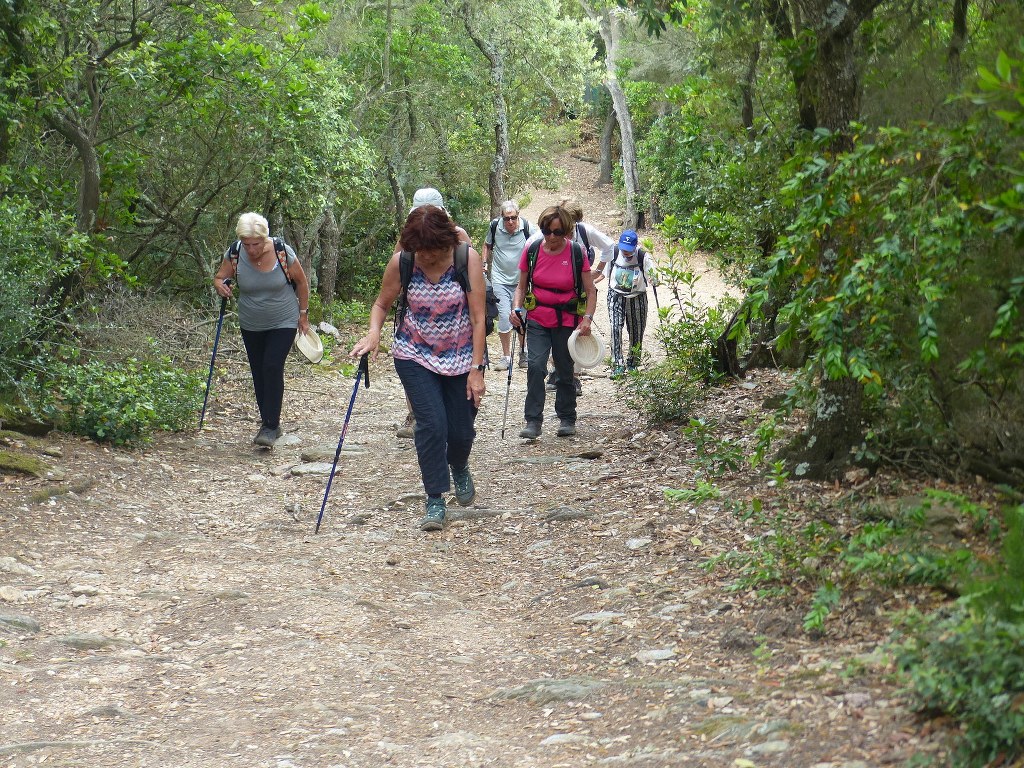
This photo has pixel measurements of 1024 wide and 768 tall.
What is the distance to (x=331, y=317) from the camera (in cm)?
1794

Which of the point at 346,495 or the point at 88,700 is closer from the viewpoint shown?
the point at 88,700

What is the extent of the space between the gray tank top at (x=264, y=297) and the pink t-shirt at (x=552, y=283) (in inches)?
80.1

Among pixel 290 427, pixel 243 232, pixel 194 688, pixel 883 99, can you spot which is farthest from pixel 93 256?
pixel 883 99

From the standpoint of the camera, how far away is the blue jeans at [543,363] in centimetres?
923

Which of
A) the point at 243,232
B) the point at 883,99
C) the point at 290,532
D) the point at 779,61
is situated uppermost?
the point at 779,61

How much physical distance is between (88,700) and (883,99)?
5.45 meters

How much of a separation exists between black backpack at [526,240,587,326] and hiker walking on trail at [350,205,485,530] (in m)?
2.14

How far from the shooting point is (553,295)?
9.10 meters

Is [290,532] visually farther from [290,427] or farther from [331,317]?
[331,317]

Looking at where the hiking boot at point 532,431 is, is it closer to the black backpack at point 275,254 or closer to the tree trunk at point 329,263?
the black backpack at point 275,254

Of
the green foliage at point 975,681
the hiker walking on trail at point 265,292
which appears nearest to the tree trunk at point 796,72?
the green foliage at point 975,681

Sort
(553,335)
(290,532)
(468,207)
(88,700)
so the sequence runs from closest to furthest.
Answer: (88,700) → (290,532) → (553,335) → (468,207)

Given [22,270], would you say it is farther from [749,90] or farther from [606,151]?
[606,151]

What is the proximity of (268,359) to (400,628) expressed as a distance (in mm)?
4292
